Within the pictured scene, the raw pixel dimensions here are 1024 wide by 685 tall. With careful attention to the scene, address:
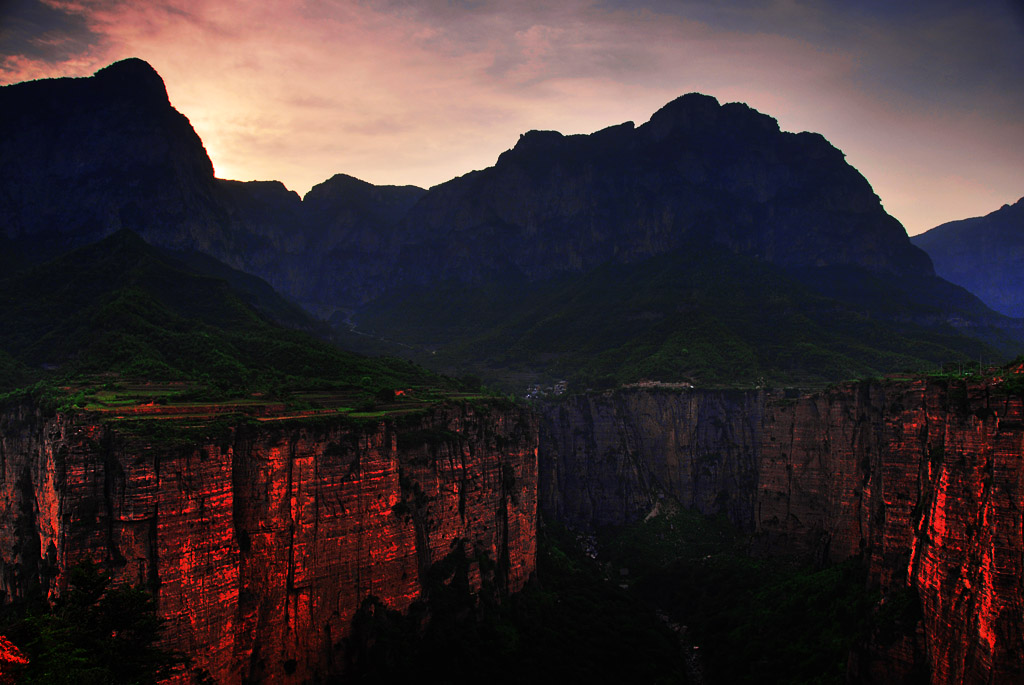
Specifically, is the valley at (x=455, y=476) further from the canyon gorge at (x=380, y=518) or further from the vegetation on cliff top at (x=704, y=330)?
the vegetation on cliff top at (x=704, y=330)

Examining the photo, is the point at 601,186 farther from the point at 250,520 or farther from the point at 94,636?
the point at 94,636

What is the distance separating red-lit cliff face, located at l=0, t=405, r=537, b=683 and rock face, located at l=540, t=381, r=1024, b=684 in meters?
26.9

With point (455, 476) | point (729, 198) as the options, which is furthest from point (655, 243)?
point (455, 476)

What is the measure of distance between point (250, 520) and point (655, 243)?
151527 mm

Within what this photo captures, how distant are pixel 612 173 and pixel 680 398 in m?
97.1

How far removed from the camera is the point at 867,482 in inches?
2347

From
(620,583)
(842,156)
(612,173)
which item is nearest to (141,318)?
(620,583)

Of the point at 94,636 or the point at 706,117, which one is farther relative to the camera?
the point at 706,117

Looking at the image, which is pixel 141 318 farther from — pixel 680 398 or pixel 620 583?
pixel 680 398

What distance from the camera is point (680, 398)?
110812mm

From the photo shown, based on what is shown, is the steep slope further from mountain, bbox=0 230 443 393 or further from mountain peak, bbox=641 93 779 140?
mountain peak, bbox=641 93 779 140

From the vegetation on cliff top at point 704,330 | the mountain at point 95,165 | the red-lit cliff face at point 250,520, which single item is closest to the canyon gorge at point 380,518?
the red-lit cliff face at point 250,520

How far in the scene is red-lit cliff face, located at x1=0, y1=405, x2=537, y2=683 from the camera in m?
36.7

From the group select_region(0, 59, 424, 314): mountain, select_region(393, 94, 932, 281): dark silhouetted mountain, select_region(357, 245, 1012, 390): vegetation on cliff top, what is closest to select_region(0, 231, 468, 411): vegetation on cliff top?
select_region(0, 59, 424, 314): mountain
